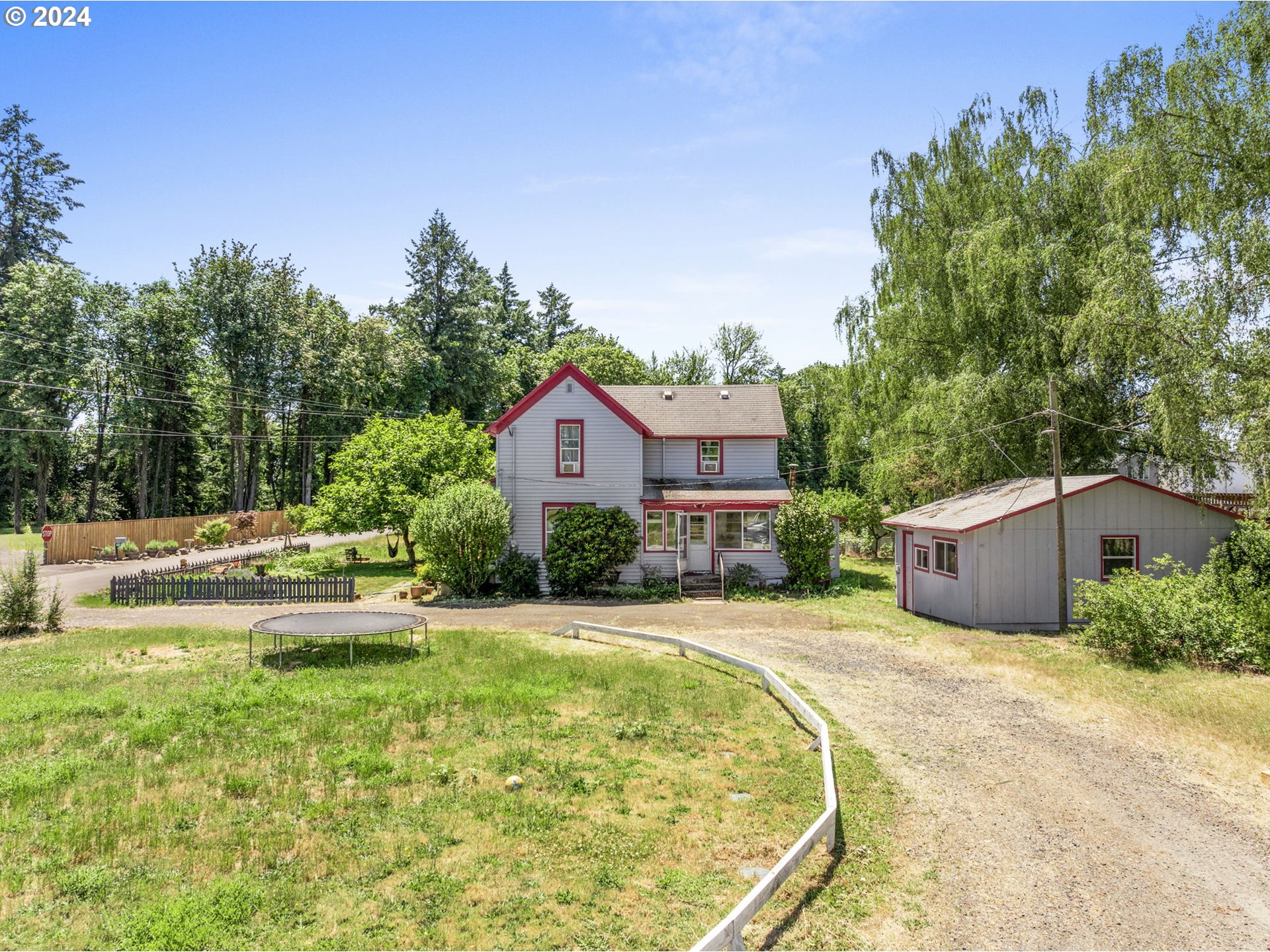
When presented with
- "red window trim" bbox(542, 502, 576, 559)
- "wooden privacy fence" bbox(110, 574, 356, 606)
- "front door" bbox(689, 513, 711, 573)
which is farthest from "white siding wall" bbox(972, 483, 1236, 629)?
"wooden privacy fence" bbox(110, 574, 356, 606)

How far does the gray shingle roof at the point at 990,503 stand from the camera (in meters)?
19.8

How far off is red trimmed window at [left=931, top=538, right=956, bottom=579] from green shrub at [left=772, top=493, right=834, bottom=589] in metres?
4.97

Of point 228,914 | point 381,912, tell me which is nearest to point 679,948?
point 381,912

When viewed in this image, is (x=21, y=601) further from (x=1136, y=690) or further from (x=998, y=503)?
(x=998, y=503)

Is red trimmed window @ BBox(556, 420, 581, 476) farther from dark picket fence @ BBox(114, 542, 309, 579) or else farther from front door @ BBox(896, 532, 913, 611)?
dark picket fence @ BBox(114, 542, 309, 579)

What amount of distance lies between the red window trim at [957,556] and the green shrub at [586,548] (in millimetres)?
10221

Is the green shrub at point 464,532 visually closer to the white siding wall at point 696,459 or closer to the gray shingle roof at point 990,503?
the white siding wall at point 696,459

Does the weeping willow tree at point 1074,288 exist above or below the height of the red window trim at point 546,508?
above

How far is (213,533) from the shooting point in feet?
127

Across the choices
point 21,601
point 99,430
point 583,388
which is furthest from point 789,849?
point 99,430

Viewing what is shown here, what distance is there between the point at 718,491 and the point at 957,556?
10.3 m

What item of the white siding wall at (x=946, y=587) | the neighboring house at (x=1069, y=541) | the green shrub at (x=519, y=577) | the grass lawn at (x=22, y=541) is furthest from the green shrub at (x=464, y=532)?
the grass lawn at (x=22, y=541)

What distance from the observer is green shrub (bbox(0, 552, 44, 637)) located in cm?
1867

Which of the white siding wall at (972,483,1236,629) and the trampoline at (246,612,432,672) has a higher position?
the white siding wall at (972,483,1236,629)
